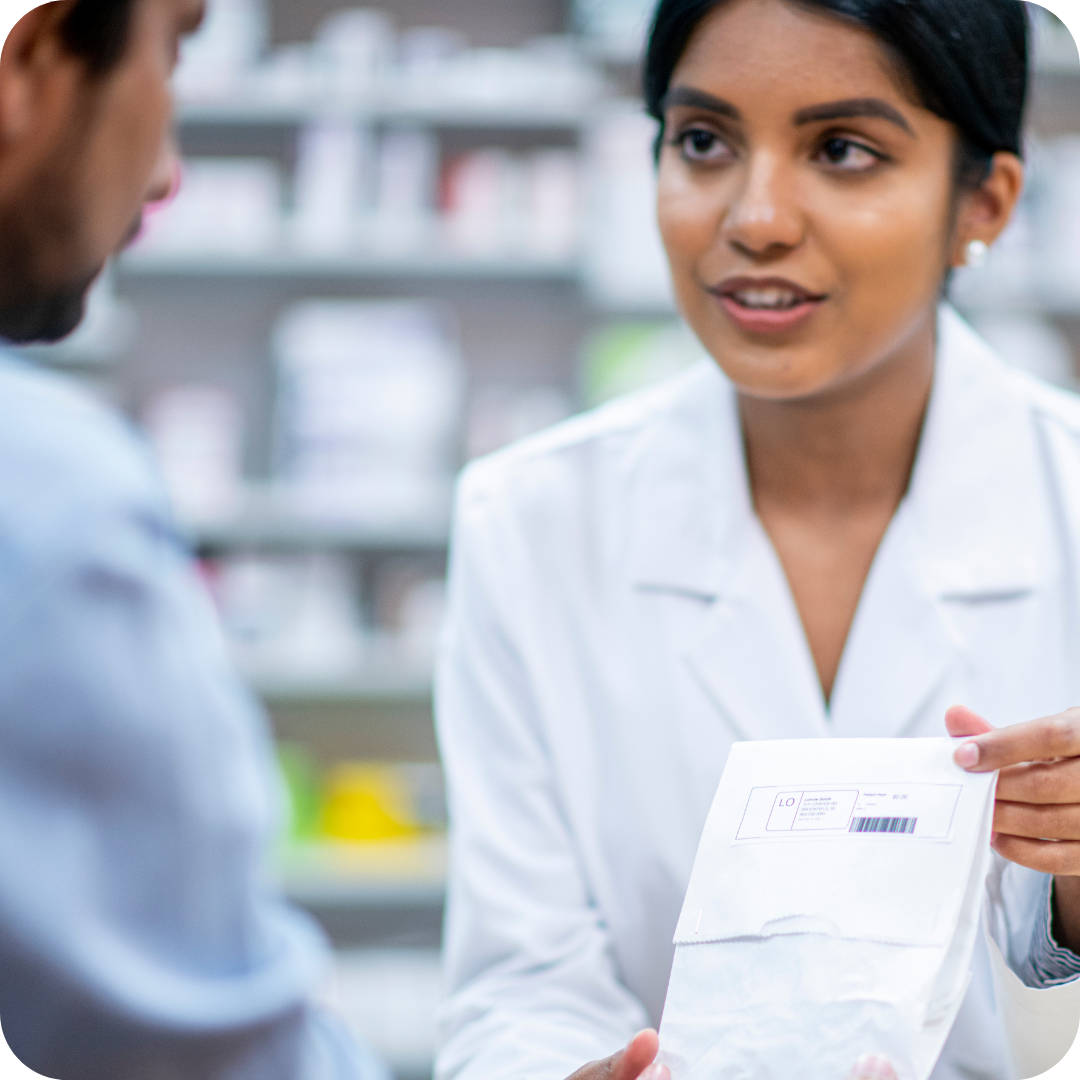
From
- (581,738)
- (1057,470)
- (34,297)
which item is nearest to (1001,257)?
(1057,470)

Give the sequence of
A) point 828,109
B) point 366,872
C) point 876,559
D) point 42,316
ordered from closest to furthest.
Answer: point 42,316
point 828,109
point 876,559
point 366,872

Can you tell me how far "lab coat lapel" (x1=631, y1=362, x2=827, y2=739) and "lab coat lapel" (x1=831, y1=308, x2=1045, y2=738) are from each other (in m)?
0.04

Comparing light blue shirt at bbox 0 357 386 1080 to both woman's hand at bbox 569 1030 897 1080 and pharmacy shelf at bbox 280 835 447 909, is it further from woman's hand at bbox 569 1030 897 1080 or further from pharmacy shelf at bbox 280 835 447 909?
pharmacy shelf at bbox 280 835 447 909

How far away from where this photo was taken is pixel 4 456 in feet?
1.61

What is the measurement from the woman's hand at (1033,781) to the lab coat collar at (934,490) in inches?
8.3

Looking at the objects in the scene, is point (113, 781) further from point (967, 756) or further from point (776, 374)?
point (776, 374)

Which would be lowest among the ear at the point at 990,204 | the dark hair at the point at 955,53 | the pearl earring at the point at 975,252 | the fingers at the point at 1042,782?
the fingers at the point at 1042,782

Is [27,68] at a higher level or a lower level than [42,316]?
higher

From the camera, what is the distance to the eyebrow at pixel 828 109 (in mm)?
777

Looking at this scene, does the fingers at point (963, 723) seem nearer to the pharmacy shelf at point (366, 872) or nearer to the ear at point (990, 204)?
the ear at point (990, 204)

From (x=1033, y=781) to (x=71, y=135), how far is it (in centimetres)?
54

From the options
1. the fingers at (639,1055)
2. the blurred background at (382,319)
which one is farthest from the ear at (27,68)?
the blurred background at (382,319)

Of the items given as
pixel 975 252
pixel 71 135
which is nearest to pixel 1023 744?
pixel 975 252

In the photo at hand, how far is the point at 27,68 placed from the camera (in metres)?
0.56
